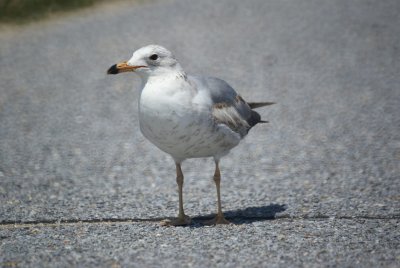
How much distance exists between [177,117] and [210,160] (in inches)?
117

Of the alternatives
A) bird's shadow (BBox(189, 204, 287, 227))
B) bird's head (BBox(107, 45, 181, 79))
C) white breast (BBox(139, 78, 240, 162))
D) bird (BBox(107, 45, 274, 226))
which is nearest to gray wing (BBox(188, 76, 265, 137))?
bird (BBox(107, 45, 274, 226))

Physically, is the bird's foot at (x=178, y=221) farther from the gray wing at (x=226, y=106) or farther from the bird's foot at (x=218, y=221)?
the gray wing at (x=226, y=106)

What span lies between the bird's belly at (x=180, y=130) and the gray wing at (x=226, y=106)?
0.17 m

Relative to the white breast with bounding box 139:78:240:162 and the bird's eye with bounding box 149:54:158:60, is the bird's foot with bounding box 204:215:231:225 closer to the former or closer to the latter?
the white breast with bounding box 139:78:240:162

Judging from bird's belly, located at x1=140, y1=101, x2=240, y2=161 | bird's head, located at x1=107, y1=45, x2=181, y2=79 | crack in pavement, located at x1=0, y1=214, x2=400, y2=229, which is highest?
bird's head, located at x1=107, y1=45, x2=181, y2=79

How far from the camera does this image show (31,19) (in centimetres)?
1342

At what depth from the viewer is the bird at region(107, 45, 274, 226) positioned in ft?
16.4

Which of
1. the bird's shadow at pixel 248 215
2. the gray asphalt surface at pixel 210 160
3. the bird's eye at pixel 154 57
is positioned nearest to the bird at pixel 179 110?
the bird's eye at pixel 154 57

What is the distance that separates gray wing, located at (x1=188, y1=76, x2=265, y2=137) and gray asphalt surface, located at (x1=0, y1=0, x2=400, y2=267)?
0.85m

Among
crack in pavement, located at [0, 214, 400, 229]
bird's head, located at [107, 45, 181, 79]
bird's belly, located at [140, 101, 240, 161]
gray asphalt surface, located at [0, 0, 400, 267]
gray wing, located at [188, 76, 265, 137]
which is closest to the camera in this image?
gray asphalt surface, located at [0, 0, 400, 267]

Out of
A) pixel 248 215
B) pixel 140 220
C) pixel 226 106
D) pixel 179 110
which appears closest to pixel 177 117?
pixel 179 110

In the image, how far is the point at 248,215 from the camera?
5824mm

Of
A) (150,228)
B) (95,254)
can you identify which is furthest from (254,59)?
(95,254)

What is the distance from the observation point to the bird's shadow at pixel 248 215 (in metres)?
5.64
